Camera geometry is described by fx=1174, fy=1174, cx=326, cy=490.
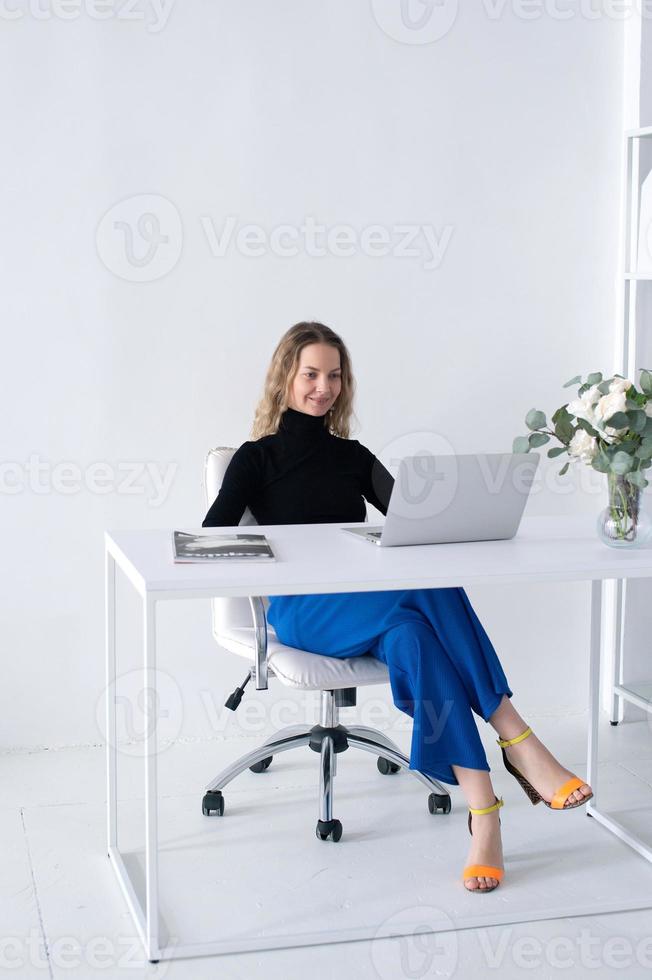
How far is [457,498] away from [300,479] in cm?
70

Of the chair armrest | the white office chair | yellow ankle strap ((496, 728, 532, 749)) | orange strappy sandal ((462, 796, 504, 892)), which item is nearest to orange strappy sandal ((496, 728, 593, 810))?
yellow ankle strap ((496, 728, 532, 749))

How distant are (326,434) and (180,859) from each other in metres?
1.12

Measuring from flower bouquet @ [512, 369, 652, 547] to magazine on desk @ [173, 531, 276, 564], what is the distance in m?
0.57

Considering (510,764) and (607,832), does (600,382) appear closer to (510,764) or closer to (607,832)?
(510,764)

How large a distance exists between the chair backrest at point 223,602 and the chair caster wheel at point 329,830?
0.47 meters

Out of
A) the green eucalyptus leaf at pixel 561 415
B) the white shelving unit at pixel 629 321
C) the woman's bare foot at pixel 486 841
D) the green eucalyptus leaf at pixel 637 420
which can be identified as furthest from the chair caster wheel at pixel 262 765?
the green eucalyptus leaf at pixel 637 420

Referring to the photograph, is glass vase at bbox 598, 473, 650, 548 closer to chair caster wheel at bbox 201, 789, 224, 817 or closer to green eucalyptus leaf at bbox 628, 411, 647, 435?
green eucalyptus leaf at bbox 628, 411, 647, 435

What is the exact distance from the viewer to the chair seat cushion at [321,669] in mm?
2516

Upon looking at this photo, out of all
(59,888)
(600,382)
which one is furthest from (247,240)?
(59,888)

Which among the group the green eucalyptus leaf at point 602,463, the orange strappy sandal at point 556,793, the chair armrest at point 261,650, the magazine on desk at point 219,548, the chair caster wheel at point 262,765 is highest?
the green eucalyptus leaf at point 602,463

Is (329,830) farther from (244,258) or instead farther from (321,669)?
(244,258)

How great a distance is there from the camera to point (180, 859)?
8.63 feet

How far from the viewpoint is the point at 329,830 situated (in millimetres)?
2721

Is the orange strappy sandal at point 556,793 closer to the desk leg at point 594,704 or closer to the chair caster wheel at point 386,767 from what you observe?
the desk leg at point 594,704
